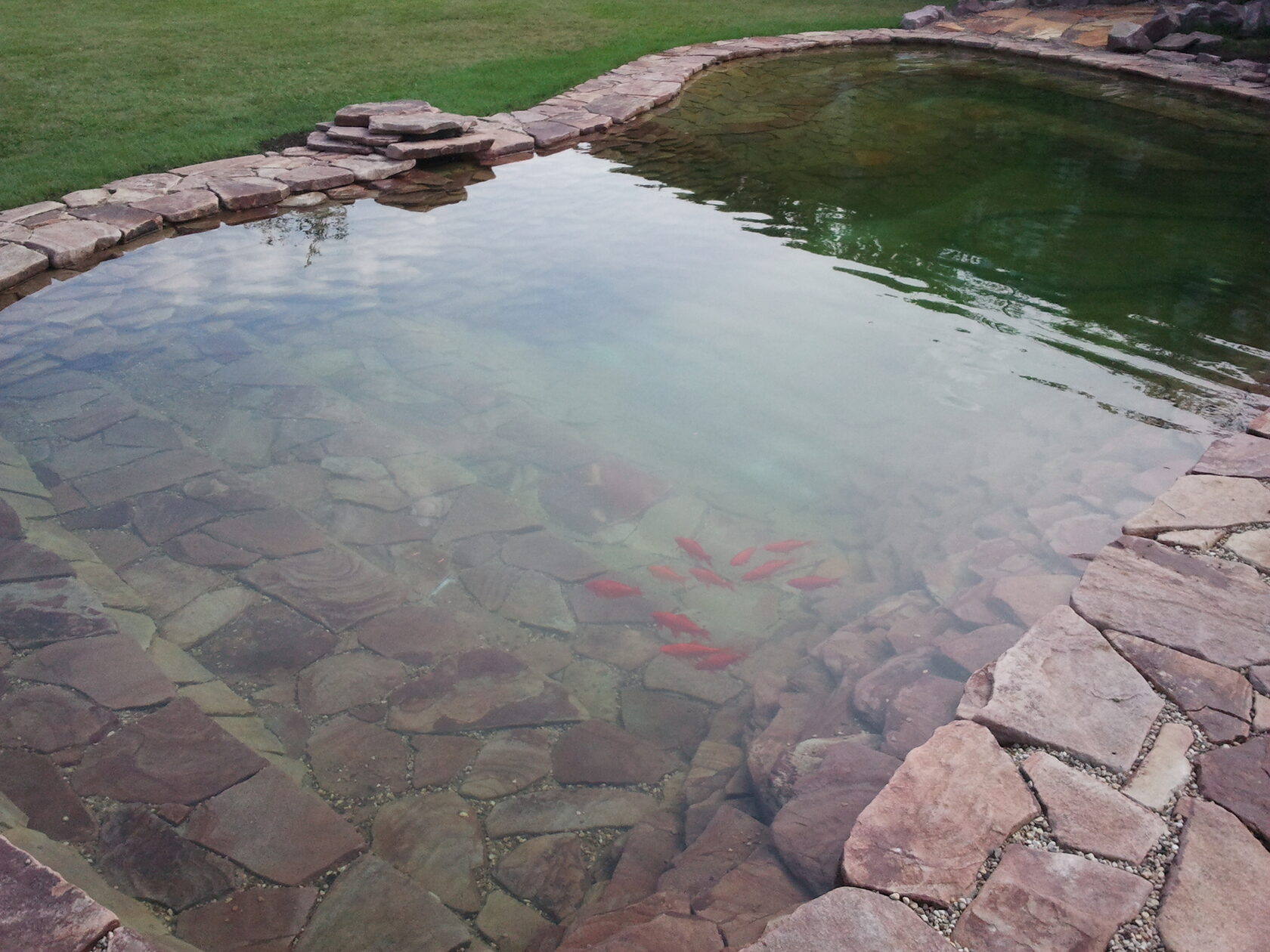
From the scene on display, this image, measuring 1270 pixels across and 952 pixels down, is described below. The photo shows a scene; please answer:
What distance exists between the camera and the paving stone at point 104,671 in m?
2.72

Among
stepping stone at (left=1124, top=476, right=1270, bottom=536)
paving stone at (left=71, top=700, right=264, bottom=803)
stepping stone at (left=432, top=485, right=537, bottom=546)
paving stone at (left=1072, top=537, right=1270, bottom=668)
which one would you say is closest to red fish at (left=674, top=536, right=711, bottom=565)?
stepping stone at (left=432, top=485, right=537, bottom=546)

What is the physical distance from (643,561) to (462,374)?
5.28ft

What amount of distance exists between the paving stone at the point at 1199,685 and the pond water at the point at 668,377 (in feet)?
2.45

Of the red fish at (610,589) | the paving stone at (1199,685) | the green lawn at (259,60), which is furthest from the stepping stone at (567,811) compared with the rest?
the green lawn at (259,60)

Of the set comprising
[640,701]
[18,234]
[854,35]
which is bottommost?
[640,701]

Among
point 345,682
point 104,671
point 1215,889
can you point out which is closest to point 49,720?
point 104,671

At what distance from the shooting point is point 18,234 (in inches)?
217

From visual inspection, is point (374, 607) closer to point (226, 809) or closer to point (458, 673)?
point (458, 673)

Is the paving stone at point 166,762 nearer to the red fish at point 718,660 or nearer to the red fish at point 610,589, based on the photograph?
the red fish at point 610,589

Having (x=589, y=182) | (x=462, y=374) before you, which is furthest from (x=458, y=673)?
(x=589, y=182)

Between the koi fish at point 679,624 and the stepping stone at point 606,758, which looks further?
the koi fish at point 679,624

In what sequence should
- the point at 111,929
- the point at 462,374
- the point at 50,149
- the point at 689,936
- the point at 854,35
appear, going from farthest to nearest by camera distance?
the point at 854,35 → the point at 50,149 → the point at 462,374 → the point at 689,936 → the point at 111,929

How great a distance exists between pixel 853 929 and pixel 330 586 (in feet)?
6.98

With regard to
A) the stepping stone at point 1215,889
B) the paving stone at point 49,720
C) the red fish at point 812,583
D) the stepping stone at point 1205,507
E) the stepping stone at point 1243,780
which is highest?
the stepping stone at point 1205,507
